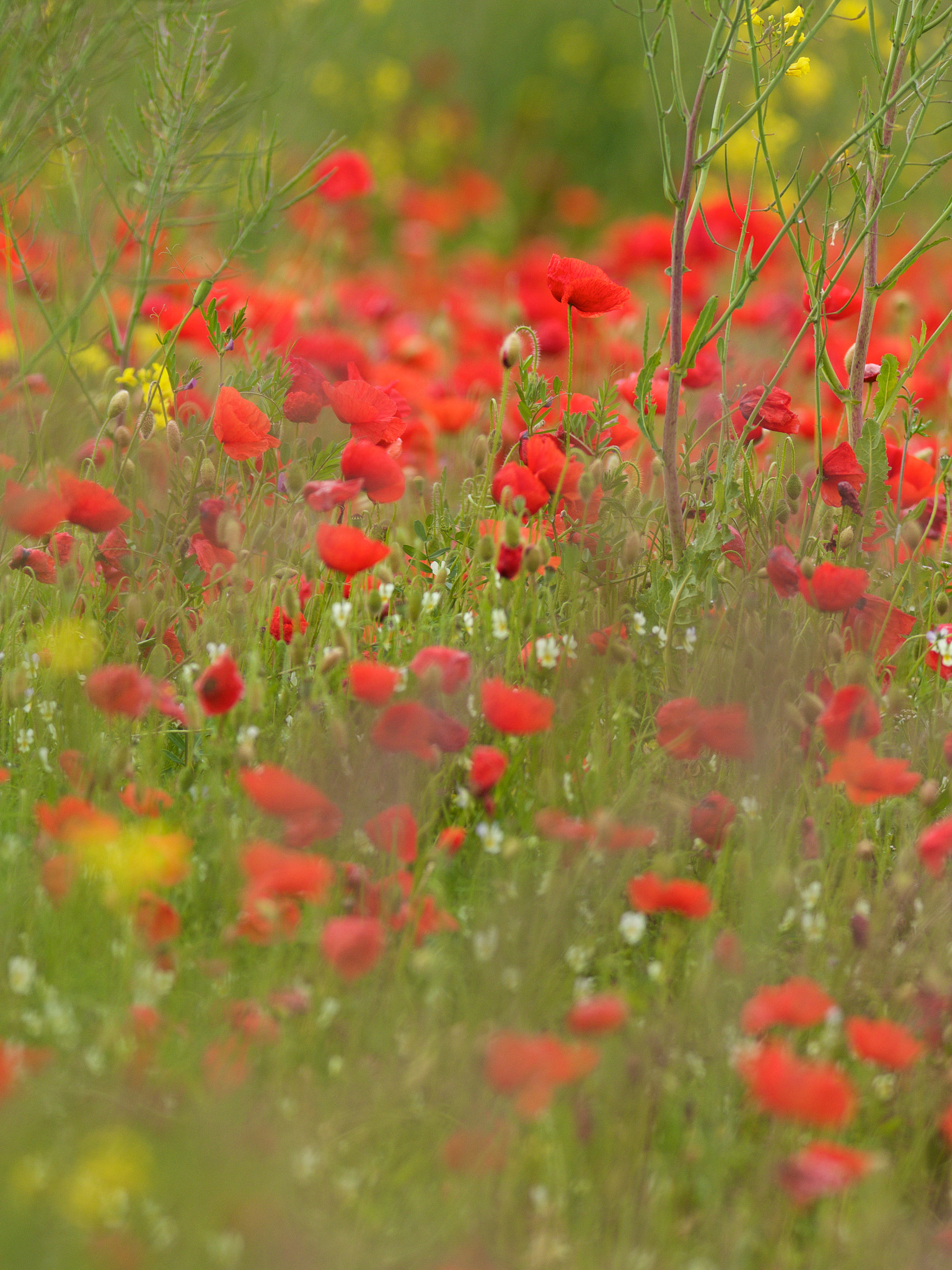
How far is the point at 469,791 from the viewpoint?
156 centimetres

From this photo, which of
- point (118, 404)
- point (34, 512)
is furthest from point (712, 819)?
point (118, 404)

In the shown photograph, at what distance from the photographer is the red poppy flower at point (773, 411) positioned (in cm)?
193

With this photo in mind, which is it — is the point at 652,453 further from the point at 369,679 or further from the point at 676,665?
the point at 369,679

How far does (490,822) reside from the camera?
5.16 feet

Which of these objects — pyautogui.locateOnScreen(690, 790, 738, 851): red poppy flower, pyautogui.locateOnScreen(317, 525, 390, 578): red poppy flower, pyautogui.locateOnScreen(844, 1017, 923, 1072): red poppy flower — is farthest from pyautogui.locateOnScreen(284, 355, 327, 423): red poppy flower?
pyautogui.locateOnScreen(844, 1017, 923, 1072): red poppy flower

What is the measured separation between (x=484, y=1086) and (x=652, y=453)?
1.99 meters

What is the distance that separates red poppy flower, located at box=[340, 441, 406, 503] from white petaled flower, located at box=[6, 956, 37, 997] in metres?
0.77

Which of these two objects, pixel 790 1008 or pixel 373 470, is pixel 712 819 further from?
pixel 373 470

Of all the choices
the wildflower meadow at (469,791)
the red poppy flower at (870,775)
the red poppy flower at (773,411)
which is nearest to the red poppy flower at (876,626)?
the wildflower meadow at (469,791)

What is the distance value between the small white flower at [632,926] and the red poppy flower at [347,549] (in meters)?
0.51

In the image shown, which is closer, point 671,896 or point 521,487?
point 671,896

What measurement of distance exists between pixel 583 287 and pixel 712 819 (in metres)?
0.83

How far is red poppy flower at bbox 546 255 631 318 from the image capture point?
185 cm

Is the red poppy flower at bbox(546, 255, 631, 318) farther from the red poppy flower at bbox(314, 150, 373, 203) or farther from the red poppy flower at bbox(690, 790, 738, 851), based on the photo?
the red poppy flower at bbox(314, 150, 373, 203)
